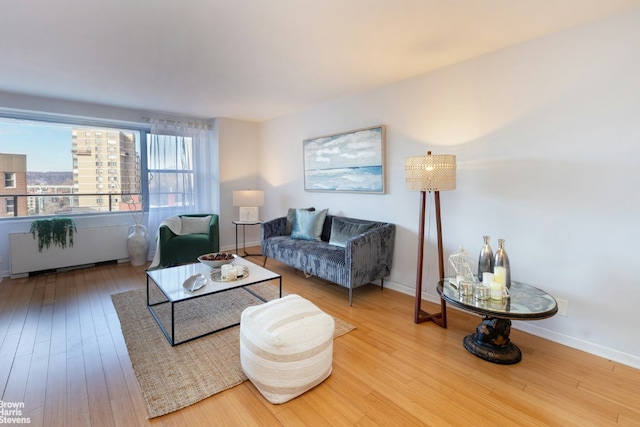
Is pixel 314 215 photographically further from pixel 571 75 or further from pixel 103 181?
pixel 103 181

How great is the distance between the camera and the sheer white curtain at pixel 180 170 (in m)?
4.65

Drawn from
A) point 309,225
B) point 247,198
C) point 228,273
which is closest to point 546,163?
point 309,225

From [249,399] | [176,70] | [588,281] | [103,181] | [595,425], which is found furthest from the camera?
[103,181]

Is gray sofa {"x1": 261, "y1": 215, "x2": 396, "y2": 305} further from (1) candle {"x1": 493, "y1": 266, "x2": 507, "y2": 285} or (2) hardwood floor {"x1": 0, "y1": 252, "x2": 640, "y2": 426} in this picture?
(1) candle {"x1": 493, "y1": 266, "x2": 507, "y2": 285}

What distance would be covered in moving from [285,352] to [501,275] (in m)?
1.55

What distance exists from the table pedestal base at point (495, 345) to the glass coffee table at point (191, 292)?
158 cm

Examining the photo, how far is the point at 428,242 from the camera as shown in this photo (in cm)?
308

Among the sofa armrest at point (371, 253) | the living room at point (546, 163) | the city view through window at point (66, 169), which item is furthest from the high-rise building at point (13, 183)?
the living room at point (546, 163)

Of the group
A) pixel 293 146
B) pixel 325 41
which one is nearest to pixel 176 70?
pixel 325 41

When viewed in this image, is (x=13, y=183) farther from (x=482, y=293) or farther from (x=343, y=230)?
(x=482, y=293)

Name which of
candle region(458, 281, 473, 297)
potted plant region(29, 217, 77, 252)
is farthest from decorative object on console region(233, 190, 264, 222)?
candle region(458, 281, 473, 297)

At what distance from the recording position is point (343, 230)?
3.53 meters

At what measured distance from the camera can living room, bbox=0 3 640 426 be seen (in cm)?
202

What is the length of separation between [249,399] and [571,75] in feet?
10.0
